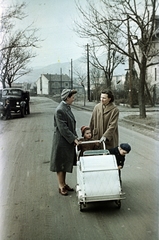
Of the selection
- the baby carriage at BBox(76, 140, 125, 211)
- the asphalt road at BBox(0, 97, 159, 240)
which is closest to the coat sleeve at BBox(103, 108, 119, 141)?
the asphalt road at BBox(0, 97, 159, 240)

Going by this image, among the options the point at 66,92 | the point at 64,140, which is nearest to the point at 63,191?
the point at 64,140

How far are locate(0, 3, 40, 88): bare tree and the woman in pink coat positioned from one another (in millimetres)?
746

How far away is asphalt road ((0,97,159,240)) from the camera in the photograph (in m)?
2.80

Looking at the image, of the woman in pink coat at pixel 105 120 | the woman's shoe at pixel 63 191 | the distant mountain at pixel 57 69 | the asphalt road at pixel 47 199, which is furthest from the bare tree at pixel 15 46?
the woman's shoe at pixel 63 191

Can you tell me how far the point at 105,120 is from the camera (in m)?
3.40

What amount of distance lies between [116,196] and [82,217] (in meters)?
0.34

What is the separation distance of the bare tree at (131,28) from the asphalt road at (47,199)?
2.73 feet

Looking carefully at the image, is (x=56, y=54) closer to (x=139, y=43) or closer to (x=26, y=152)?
(x=26, y=152)

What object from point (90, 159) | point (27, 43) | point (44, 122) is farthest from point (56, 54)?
point (90, 159)

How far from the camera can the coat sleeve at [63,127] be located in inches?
131

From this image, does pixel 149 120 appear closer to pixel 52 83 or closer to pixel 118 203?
pixel 118 203

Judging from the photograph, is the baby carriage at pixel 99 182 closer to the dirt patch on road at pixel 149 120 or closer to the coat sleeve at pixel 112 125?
the coat sleeve at pixel 112 125

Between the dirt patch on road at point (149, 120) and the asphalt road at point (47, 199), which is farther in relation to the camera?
the dirt patch on road at point (149, 120)

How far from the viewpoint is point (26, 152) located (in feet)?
11.4
